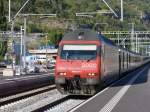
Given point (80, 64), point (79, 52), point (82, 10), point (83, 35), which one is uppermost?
point (82, 10)

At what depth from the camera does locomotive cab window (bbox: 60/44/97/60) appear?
27.9 m

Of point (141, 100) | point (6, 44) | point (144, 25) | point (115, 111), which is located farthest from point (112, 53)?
point (144, 25)

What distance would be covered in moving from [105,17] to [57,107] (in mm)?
86538

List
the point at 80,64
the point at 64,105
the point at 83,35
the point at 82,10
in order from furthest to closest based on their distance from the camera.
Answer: the point at 82,10 < the point at 83,35 < the point at 80,64 < the point at 64,105

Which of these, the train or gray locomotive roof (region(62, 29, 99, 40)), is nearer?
the train

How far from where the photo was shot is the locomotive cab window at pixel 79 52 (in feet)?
91.5

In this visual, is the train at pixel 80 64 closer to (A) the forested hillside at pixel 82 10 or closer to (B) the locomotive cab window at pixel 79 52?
(B) the locomotive cab window at pixel 79 52

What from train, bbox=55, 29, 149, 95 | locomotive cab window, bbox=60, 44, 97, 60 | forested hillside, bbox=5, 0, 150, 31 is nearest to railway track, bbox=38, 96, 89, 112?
train, bbox=55, 29, 149, 95

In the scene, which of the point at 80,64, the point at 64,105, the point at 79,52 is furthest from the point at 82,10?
the point at 64,105

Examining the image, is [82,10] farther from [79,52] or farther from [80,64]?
[80,64]

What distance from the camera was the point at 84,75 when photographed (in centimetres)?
2742

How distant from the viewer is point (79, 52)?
2797 centimetres

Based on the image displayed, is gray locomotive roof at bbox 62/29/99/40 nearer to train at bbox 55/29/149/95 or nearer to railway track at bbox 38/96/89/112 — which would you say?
train at bbox 55/29/149/95

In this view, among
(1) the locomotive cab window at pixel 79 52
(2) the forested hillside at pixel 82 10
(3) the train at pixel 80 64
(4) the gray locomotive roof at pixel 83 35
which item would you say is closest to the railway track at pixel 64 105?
(3) the train at pixel 80 64
